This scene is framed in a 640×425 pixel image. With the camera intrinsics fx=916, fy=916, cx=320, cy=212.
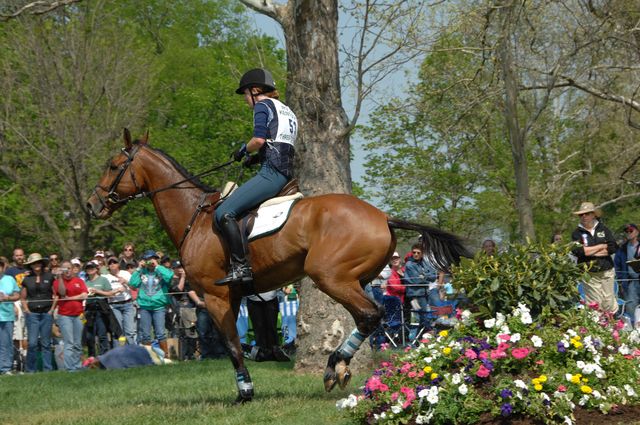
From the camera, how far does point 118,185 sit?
10648 millimetres

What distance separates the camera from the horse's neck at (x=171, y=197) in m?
10.4

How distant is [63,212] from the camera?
34688 millimetres

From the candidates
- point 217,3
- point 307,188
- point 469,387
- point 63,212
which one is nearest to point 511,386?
point 469,387

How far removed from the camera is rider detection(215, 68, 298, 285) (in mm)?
9477

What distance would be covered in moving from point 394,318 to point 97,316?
5.93 metres

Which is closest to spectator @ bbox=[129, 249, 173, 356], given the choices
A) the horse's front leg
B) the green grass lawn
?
the green grass lawn

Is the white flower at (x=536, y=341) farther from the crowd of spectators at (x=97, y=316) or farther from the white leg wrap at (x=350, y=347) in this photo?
the crowd of spectators at (x=97, y=316)

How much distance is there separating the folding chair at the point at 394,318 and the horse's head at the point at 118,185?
8.78 metres

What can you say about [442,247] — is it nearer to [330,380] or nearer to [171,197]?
[330,380]

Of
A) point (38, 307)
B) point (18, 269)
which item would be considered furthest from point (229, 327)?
point (18, 269)

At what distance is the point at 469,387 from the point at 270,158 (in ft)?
11.5

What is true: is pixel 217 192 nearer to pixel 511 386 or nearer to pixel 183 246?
pixel 183 246

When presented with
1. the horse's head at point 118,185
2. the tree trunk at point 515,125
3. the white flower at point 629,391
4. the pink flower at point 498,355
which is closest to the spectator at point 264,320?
the horse's head at point 118,185

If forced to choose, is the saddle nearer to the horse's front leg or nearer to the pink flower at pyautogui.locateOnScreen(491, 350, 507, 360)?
the horse's front leg
